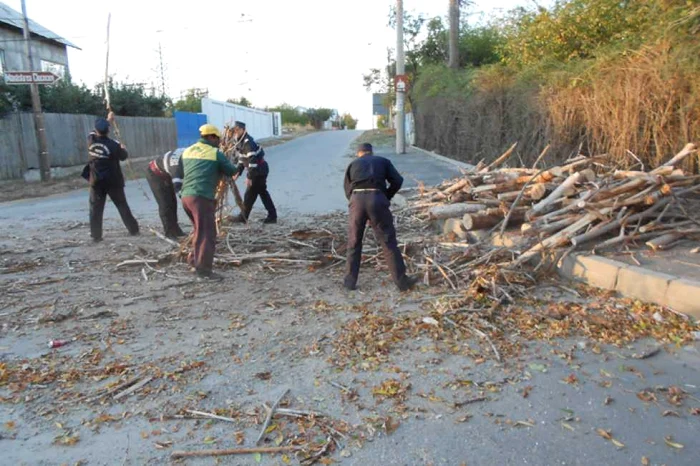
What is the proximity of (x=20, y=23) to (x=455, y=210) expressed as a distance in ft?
83.9

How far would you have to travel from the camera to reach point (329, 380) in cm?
392

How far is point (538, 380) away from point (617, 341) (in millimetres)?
1007

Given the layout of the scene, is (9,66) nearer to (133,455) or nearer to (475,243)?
(475,243)

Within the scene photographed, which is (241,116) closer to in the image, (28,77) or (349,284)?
(28,77)

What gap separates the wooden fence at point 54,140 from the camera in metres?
16.9

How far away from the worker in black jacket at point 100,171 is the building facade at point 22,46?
55.8 ft

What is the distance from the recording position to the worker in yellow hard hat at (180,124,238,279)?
6.39 metres

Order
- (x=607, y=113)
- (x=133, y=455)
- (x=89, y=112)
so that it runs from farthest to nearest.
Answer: (x=89, y=112) → (x=607, y=113) → (x=133, y=455)

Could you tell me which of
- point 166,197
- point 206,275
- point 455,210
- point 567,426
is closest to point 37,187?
point 166,197

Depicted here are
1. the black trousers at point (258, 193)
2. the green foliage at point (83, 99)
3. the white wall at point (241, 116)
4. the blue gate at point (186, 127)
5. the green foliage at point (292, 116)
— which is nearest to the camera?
the black trousers at point (258, 193)

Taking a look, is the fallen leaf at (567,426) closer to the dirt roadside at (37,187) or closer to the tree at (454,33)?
the dirt roadside at (37,187)

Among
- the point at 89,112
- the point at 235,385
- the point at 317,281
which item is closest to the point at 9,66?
the point at 89,112

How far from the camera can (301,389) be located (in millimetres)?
3814

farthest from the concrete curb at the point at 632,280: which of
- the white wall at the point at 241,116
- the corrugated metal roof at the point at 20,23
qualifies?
the corrugated metal roof at the point at 20,23
